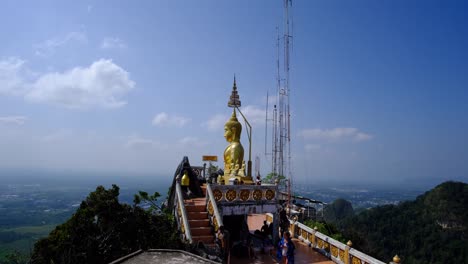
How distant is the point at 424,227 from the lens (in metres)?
42.8

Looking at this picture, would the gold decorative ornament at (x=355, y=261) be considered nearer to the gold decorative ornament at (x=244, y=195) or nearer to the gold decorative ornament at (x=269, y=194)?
the gold decorative ornament at (x=269, y=194)

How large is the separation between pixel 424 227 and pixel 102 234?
44.9 meters

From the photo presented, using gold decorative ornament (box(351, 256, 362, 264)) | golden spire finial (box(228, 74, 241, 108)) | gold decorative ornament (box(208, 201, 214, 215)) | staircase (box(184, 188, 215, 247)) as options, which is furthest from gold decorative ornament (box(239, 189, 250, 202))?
golden spire finial (box(228, 74, 241, 108))

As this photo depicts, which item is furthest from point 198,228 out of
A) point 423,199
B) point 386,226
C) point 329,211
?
point 329,211

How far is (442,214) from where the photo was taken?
4622 cm

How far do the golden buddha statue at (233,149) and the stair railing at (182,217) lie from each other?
3.36 metres

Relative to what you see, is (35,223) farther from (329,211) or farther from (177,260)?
(177,260)

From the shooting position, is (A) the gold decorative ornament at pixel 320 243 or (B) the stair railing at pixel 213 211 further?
(A) the gold decorative ornament at pixel 320 243

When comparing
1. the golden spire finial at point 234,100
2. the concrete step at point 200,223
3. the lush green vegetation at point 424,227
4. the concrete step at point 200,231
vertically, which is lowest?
the lush green vegetation at point 424,227

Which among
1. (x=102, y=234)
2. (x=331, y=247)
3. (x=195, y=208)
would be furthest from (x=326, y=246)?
(x=102, y=234)

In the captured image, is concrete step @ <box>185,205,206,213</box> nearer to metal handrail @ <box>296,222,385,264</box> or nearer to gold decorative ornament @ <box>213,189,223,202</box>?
gold decorative ornament @ <box>213,189,223,202</box>

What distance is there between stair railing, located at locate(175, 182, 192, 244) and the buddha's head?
4.69 meters

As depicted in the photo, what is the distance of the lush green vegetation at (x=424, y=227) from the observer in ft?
122

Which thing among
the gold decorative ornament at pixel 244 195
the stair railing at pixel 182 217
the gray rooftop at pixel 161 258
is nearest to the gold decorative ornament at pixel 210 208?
the stair railing at pixel 182 217
